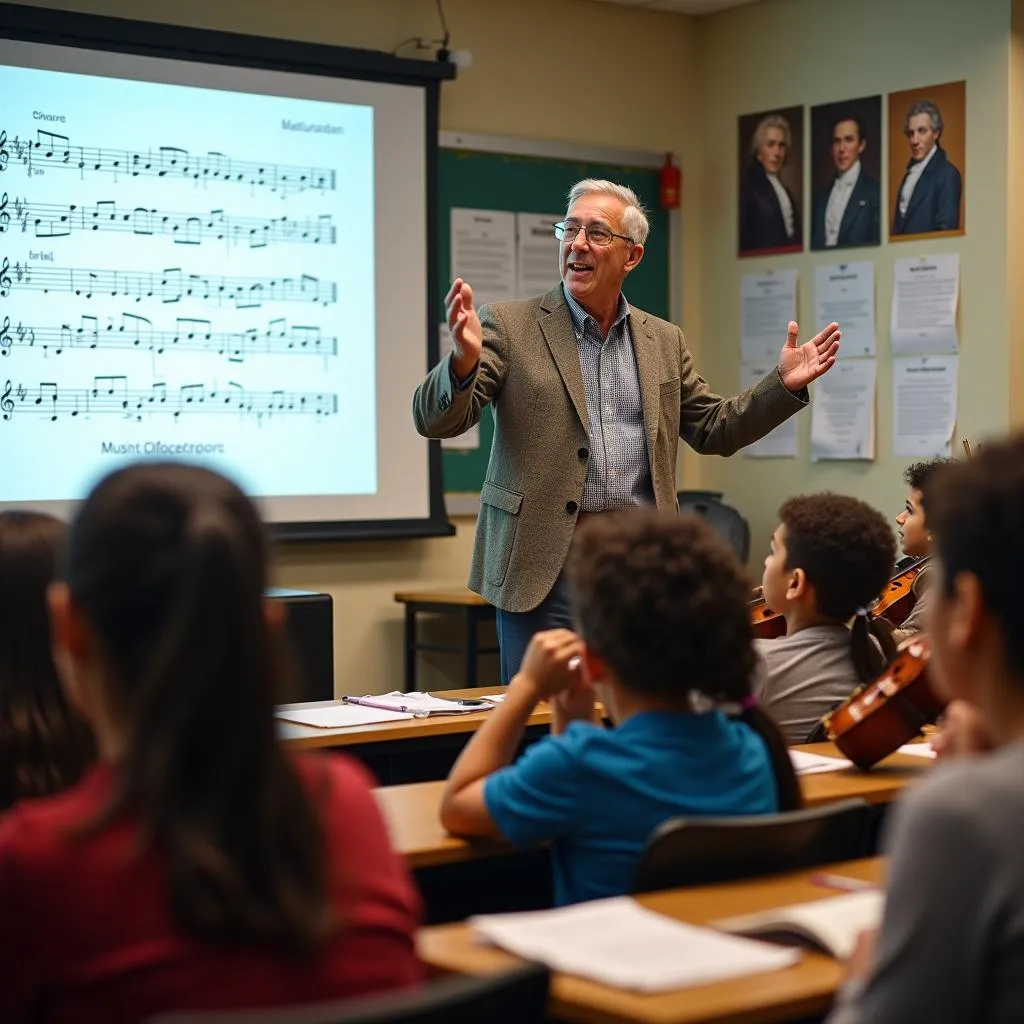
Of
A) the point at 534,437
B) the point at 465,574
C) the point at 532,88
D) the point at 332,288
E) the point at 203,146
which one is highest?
the point at 532,88

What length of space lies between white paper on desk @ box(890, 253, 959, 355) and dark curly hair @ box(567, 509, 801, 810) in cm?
386

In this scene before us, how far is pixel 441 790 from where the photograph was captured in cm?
239

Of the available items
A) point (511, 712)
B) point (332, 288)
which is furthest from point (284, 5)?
point (511, 712)

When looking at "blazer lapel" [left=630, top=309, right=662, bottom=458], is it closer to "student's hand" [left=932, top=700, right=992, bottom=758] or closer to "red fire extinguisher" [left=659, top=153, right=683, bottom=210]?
"student's hand" [left=932, top=700, right=992, bottom=758]

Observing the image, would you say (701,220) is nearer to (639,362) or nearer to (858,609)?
(639,362)

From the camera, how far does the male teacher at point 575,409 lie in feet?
12.0

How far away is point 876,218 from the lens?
5.78m

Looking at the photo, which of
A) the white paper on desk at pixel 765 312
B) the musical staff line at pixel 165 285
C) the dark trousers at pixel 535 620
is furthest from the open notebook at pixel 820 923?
the white paper on desk at pixel 765 312

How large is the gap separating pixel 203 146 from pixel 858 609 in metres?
3.08

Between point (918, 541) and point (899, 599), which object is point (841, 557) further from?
point (918, 541)

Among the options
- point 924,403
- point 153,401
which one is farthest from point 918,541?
point 153,401

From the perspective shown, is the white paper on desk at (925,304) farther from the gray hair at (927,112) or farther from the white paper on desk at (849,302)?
the gray hair at (927,112)

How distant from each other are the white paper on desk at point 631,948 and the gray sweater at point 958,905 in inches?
10.4

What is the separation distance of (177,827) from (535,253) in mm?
5017
